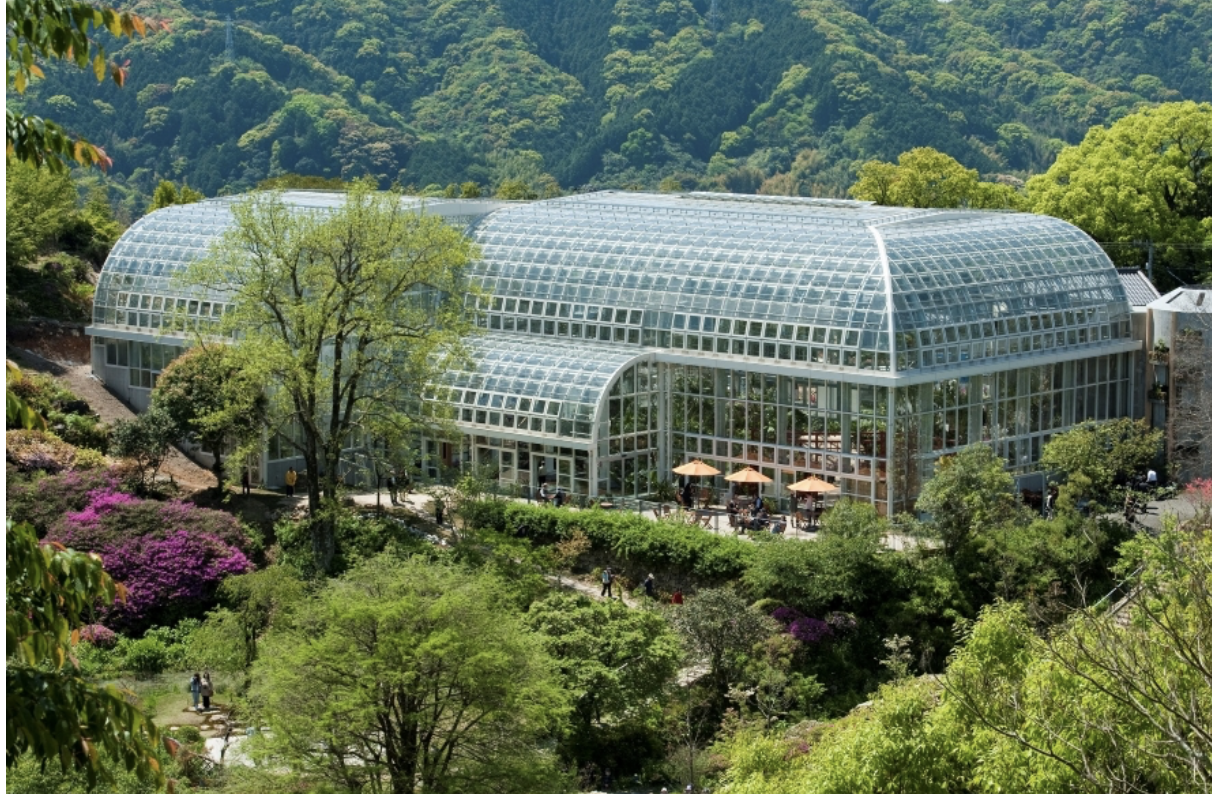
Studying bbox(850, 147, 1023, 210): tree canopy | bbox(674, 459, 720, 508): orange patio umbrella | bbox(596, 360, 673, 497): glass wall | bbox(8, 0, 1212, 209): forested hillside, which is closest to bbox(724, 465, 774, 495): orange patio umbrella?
bbox(674, 459, 720, 508): orange patio umbrella

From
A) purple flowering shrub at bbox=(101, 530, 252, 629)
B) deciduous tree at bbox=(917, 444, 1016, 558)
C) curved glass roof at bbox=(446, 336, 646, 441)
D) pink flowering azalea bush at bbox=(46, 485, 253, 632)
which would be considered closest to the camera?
purple flowering shrub at bbox=(101, 530, 252, 629)

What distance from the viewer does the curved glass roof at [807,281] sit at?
54.0m

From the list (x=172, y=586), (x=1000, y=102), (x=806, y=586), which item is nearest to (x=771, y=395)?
(x=806, y=586)

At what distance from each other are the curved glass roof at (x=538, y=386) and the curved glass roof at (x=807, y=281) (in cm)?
174

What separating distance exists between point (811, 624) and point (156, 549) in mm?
17030

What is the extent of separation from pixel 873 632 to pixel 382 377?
18.2 meters

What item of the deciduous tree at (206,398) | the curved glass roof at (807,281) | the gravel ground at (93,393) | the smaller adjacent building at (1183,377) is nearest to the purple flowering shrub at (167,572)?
the deciduous tree at (206,398)

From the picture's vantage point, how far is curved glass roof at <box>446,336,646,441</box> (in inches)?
2164

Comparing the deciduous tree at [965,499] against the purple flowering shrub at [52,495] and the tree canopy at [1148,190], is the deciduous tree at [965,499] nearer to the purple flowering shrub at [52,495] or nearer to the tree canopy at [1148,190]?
the purple flowering shrub at [52,495]

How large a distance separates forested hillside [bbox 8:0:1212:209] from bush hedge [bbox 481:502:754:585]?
248ft

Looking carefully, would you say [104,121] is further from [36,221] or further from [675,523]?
[675,523]

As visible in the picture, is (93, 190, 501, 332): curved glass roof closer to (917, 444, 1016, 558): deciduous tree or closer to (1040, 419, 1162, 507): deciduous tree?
(917, 444, 1016, 558): deciduous tree

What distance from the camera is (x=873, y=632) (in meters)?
46.5

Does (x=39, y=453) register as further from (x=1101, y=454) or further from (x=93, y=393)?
(x=1101, y=454)
